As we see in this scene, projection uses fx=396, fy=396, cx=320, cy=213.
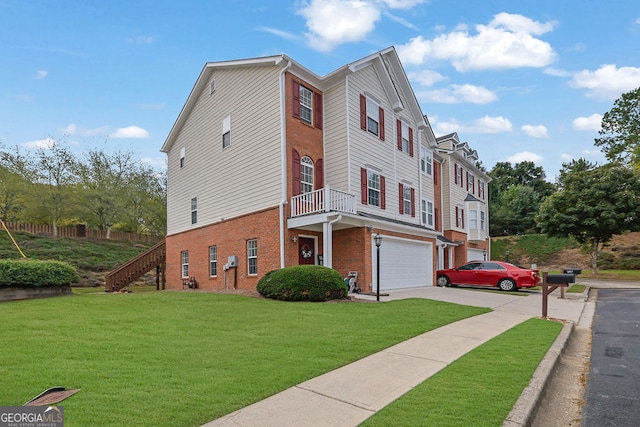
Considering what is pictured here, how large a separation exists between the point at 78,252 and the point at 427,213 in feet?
81.3

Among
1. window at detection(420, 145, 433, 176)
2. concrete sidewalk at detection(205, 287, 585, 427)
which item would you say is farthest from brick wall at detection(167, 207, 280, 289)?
window at detection(420, 145, 433, 176)

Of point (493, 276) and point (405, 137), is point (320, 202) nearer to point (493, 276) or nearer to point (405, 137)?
point (405, 137)

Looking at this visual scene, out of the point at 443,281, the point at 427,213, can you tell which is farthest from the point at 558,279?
the point at 427,213

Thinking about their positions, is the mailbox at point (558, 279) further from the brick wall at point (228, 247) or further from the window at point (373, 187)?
the brick wall at point (228, 247)

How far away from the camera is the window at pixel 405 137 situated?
68.6 feet

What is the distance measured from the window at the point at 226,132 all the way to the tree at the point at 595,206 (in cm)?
2457

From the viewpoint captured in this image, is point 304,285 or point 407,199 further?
point 407,199

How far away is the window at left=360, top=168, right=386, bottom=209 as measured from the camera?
1719 centimetres

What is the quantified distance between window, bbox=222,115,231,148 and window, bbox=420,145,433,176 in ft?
37.9

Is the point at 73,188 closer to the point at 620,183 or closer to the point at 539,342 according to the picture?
the point at 539,342

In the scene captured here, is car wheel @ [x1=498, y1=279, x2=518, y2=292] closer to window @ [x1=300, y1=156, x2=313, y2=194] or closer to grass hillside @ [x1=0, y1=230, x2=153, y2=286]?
window @ [x1=300, y1=156, x2=313, y2=194]

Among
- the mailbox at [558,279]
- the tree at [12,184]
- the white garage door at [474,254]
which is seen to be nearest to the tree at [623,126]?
the white garage door at [474,254]

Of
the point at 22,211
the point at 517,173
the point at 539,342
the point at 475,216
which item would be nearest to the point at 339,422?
the point at 539,342

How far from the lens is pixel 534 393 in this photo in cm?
458
